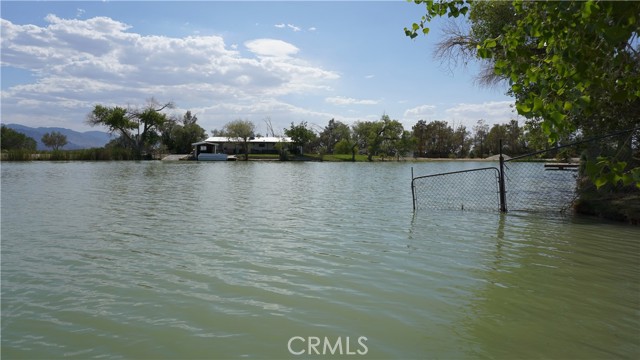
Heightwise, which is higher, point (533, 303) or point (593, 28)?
point (593, 28)

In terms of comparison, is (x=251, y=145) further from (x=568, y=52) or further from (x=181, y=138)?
(x=568, y=52)

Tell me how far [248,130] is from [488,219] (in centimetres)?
7704

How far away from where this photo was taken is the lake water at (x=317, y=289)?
461 cm

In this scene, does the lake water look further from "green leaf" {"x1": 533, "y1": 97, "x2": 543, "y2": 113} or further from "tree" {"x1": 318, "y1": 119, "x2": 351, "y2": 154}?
"tree" {"x1": 318, "y1": 119, "x2": 351, "y2": 154}

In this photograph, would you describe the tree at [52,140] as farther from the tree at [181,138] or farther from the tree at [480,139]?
the tree at [480,139]

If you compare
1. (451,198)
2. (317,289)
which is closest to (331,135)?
(451,198)

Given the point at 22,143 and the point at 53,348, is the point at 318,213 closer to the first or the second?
the point at 53,348

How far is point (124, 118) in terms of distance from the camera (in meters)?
83.9

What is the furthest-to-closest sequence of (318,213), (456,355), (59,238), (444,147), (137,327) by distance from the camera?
(444,147), (318,213), (59,238), (137,327), (456,355)

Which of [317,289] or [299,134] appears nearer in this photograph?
[317,289]

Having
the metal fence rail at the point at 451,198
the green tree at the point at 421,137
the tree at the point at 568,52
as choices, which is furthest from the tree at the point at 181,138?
the tree at the point at 568,52

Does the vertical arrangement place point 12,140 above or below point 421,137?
below

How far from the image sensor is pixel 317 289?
6.39 metres

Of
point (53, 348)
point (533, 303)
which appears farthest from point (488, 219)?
point (53, 348)
